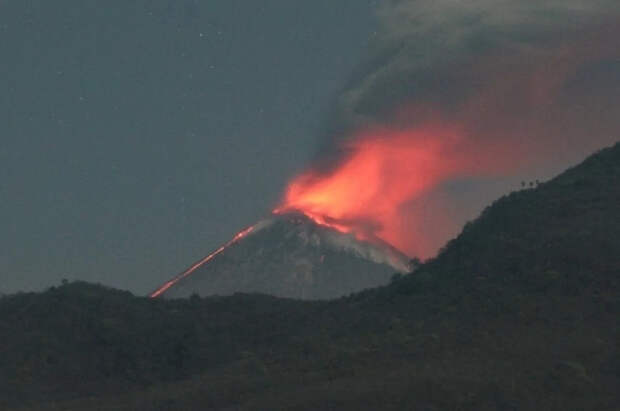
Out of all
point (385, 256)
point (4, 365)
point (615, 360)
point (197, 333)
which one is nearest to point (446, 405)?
point (615, 360)

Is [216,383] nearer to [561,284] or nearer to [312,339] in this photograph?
[312,339]

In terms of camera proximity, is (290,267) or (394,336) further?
(290,267)

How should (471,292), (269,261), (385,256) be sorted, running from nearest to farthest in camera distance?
(471,292) < (269,261) < (385,256)

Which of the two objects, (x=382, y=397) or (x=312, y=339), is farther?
(x=312, y=339)

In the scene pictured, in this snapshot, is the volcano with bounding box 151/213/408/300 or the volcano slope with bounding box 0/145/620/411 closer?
the volcano slope with bounding box 0/145/620/411

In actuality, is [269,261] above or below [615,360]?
above
